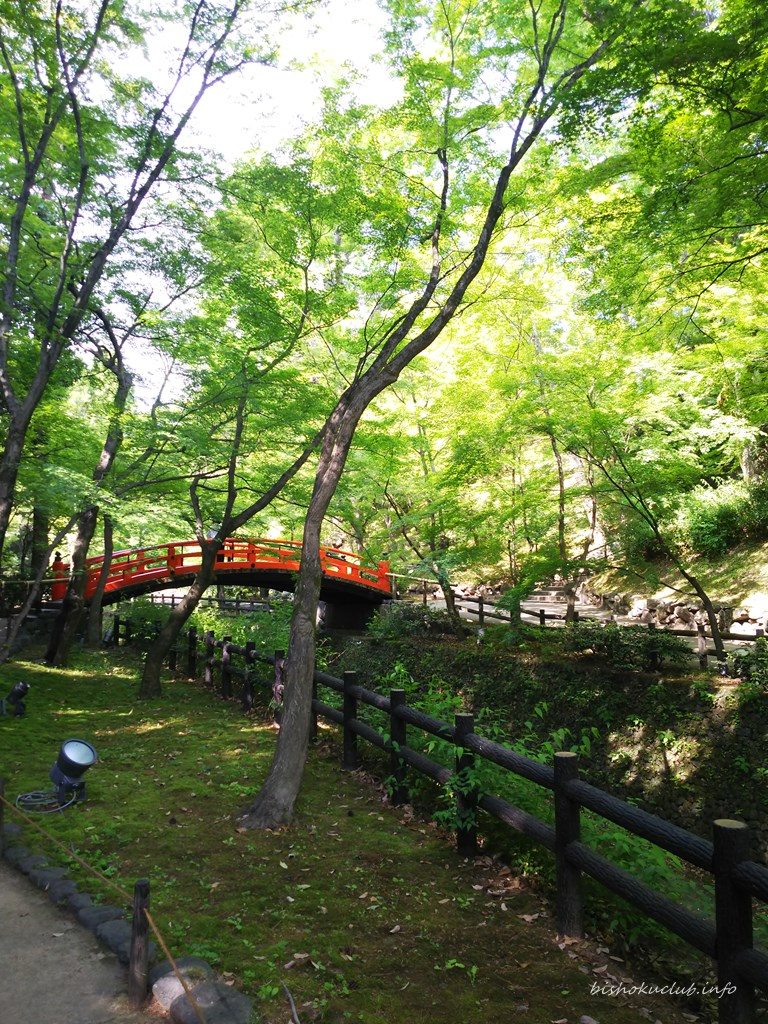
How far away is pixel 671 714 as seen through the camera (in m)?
8.74

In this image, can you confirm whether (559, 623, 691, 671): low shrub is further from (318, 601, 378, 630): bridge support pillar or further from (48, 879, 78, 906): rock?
(318, 601, 378, 630): bridge support pillar

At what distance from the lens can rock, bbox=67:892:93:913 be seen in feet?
12.1

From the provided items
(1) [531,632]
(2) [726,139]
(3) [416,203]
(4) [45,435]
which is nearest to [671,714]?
(1) [531,632]

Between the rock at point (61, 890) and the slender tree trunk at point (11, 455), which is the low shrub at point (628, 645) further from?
the slender tree trunk at point (11, 455)

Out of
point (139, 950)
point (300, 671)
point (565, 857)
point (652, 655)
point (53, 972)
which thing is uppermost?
point (652, 655)

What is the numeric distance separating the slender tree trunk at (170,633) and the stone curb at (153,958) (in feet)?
20.5

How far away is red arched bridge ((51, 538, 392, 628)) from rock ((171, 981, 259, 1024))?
1185 cm

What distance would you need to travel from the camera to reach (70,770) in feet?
17.4

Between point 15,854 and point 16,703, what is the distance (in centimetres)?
484

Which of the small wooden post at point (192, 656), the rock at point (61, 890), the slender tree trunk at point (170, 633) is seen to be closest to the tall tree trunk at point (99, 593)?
the small wooden post at point (192, 656)

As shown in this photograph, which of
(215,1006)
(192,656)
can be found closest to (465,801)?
(215,1006)

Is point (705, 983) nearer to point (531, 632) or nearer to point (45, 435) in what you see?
point (531, 632)

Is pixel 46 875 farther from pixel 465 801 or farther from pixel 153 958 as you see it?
pixel 465 801

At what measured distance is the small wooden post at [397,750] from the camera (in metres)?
5.46
